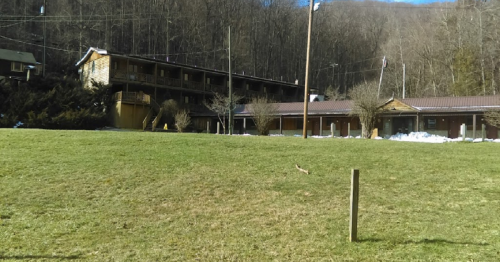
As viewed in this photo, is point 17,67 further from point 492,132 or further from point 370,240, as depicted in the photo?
point 370,240

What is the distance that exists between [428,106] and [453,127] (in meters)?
2.72

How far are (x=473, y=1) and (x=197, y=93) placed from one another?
35.8 m

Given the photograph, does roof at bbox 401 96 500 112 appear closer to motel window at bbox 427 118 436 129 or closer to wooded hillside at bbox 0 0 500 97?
motel window at bbox 427 118 436 129

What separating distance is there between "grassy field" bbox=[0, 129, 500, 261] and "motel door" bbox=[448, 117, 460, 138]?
20054 millimetres

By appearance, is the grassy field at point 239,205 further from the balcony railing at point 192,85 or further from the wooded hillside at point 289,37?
the wooded hillside at point 289,37

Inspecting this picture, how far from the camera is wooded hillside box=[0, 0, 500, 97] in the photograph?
45656 millimetres

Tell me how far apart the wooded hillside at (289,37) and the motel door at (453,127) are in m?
15.2

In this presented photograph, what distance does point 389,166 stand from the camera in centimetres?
1114

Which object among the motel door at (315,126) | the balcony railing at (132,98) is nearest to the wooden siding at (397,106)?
the motel door at (315,126)

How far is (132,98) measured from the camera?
119 feet

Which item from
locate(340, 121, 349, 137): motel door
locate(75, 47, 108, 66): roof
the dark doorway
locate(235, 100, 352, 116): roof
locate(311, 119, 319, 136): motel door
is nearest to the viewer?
the dark doorway

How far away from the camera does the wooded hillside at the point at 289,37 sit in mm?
45656

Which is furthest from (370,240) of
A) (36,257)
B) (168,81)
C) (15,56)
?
(15,56)

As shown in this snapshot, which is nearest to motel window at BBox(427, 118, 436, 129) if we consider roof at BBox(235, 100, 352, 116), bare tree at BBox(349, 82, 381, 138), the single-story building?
the single-story building
